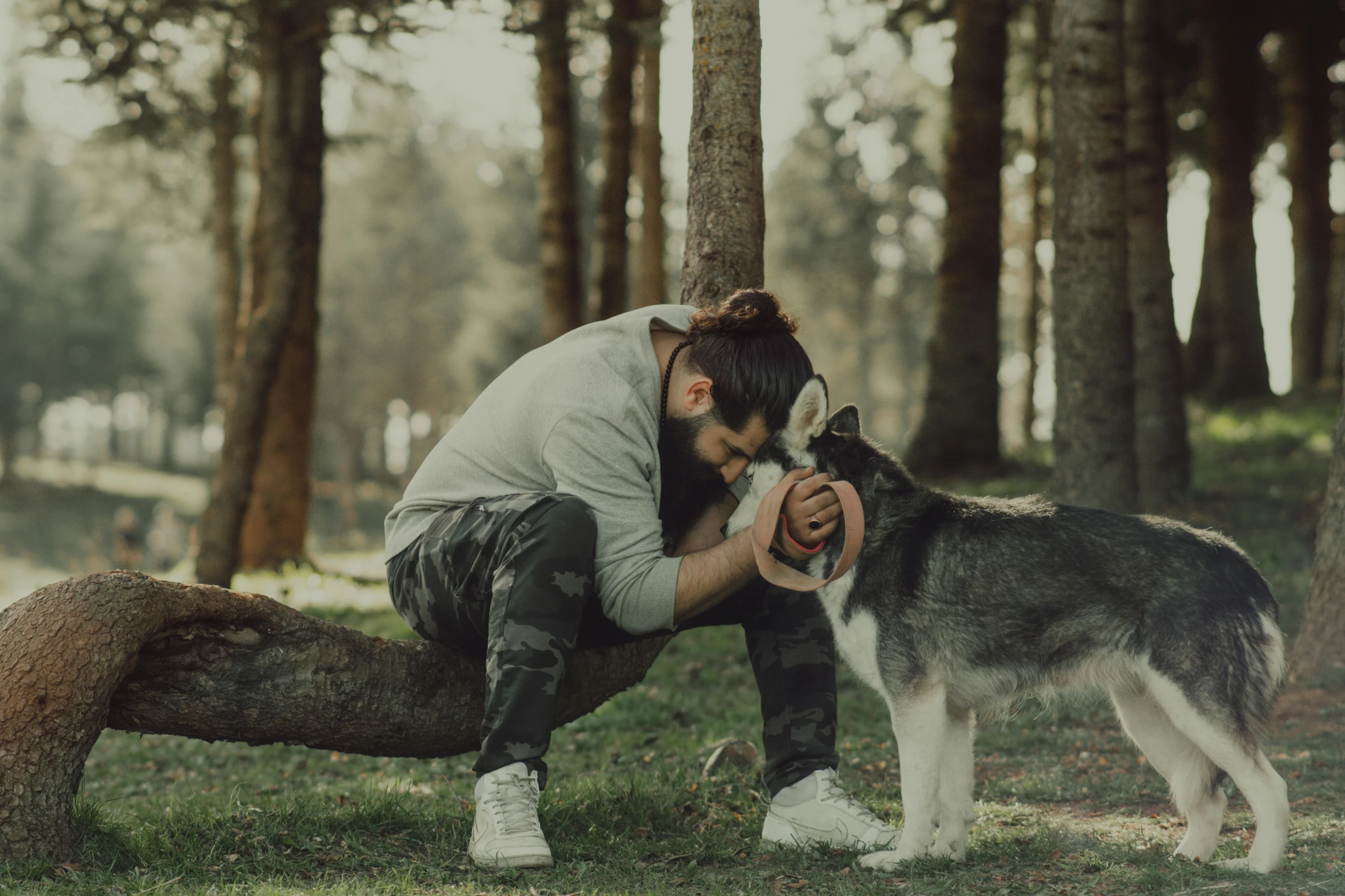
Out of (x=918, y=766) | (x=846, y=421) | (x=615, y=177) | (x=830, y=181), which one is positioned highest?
(x=830, y=181)

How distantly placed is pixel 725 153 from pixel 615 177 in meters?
8.60

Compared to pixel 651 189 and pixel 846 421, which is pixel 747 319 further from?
pixel 651 189

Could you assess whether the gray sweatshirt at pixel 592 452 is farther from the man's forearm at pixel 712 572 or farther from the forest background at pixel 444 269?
the forest background at pixel 444 269

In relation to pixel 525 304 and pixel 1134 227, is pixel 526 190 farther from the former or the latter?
pixel 1134 227

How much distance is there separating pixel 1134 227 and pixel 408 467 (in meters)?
38.6

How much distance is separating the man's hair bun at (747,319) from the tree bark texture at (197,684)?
4.75ft

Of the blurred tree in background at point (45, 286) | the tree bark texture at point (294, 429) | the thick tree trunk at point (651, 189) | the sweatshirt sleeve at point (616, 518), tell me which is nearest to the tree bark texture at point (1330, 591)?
the sweatshirt sleeve at point (616, 518)

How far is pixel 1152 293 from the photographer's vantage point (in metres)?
10.8

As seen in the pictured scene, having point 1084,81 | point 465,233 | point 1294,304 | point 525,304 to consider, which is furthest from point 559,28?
point 465,233

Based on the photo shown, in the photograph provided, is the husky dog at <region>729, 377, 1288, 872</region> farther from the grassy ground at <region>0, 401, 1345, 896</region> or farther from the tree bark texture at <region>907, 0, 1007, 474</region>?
the tree bark texture at <region>907, 0, 1007, 474</region>

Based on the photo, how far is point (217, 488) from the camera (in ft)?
36.5

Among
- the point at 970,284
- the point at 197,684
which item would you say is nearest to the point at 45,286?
the point at 970,284

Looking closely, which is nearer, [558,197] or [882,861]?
[882,861]

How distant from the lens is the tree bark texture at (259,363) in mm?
10953
